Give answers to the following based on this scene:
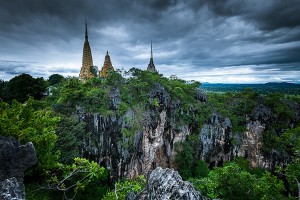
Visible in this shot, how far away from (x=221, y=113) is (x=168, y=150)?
9.60m

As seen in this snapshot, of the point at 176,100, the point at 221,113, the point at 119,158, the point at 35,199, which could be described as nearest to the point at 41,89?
A: the point at 119,158

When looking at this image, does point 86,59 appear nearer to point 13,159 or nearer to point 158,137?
point 158,137

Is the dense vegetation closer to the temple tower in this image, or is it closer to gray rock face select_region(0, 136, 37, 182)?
gray rock face select_region(0, 136, 37, 182)

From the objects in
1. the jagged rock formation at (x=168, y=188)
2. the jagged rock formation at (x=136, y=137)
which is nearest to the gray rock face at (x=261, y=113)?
the jagged rock formation at (x=136, y=137)

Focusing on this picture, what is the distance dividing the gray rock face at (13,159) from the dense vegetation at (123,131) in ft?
6.40

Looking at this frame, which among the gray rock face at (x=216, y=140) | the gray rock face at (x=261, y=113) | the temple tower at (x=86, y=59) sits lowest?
the gray rock face at (x=216, y=140)

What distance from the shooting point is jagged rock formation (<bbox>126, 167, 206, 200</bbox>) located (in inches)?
201

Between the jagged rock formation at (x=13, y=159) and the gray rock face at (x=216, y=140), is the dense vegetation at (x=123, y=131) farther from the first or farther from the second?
the jagged rock formation at (x=13, y=159)

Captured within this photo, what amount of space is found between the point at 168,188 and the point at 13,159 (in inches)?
207

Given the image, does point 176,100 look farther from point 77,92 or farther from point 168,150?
point 77,92

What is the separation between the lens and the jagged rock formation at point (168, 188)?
5.10 meters

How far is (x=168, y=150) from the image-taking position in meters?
23.6

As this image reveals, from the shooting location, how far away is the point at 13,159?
6.49 meters

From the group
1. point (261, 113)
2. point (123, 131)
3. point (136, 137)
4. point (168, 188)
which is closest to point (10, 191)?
point (168, 188)
